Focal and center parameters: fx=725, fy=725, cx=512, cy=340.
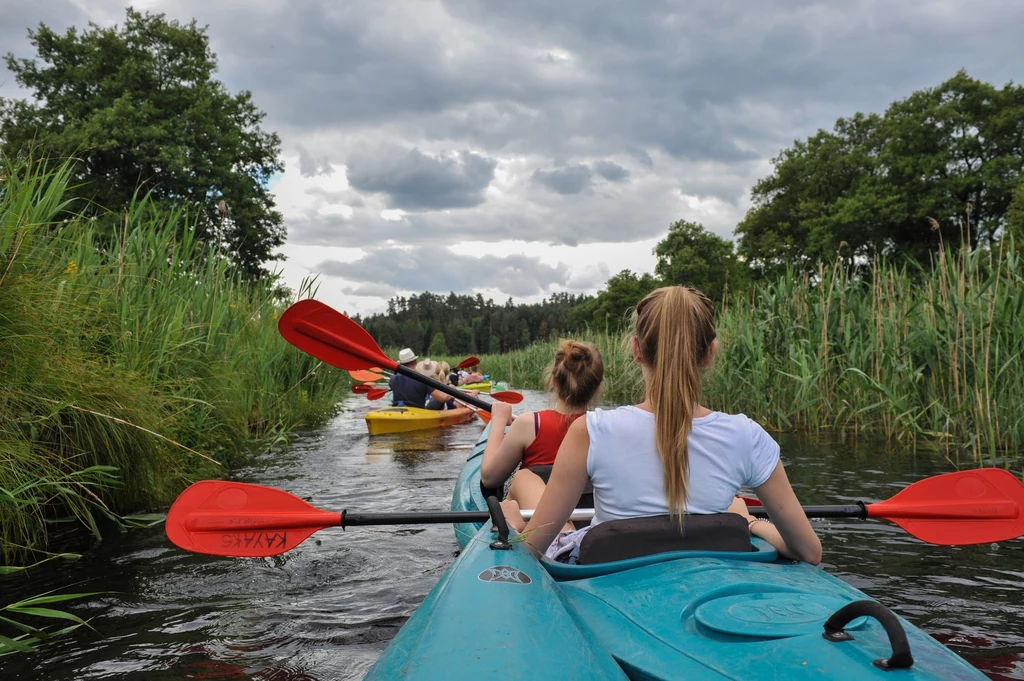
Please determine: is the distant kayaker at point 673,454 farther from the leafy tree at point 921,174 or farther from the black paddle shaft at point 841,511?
the leafy tree at point 921,174

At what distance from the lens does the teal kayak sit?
→ 1.35m

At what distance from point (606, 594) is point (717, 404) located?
732 centimetres

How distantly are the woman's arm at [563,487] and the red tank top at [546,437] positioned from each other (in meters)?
1.27

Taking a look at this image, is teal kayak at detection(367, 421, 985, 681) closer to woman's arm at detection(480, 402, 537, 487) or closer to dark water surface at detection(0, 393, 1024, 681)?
dark water surface at detection(0, 393, 1024, 681)

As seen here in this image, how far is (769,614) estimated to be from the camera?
1.53 metres

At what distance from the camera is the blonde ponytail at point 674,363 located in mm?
1891

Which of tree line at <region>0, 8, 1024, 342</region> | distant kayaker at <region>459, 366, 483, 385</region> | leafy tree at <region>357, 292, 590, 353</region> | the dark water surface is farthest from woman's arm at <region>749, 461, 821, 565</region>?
leafy tree at <region>357, 292, 590, 353</region>

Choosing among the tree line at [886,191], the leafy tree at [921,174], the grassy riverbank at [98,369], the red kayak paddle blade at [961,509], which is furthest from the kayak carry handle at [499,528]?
the leafy tree at [921,174]

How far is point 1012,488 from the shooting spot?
2725 mm

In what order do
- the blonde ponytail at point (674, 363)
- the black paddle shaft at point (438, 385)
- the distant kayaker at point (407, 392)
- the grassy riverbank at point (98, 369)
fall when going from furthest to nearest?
the distant kayaker at point (407, 392) < the black paddle shaft at point (438, 385) < the grassy riverbank at point (98, 369) < the blonde ponytail at point (674, 363)

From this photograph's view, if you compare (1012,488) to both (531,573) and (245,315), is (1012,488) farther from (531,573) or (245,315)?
(245,315)

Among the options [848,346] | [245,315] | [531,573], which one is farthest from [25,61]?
[531,573]

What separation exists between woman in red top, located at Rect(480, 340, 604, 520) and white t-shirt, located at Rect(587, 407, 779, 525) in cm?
140

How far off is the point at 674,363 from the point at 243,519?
192 cm
